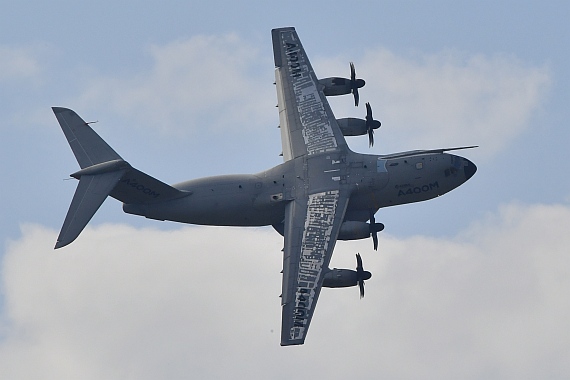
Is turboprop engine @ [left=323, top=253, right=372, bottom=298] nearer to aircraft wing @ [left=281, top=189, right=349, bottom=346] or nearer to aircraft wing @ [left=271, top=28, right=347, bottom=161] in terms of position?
aircraft wing @ [left=281, top=189, right=349, bottom=346]

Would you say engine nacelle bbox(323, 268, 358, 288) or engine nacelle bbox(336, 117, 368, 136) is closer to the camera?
engine nacelle bbox(323, 268, 358, 288)

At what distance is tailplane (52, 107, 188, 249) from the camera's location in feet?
284

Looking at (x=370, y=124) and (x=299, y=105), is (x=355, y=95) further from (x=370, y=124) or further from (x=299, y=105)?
(x=299, y=105)

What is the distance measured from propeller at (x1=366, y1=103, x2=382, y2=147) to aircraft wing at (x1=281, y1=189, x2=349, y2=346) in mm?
7509

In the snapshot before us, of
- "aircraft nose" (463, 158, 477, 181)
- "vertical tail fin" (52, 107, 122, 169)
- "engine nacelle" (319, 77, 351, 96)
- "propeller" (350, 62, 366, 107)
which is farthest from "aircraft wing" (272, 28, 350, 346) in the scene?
"vertical tail fin" (52, 107, 122, 169)

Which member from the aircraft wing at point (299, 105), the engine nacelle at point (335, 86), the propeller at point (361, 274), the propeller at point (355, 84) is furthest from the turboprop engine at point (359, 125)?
the propeller at point (361, 274)

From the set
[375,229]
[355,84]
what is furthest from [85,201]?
[355,84]

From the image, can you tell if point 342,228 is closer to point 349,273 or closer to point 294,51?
point 349,273

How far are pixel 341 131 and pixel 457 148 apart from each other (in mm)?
8522

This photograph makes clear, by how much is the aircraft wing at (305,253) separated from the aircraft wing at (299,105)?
459cm

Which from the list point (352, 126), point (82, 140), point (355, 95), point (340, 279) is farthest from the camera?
point (355, 95)

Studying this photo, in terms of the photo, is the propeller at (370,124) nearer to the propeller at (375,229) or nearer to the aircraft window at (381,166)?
the aircraft window at (381,166)

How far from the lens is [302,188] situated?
3597 inches

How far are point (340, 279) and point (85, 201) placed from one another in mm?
17319
